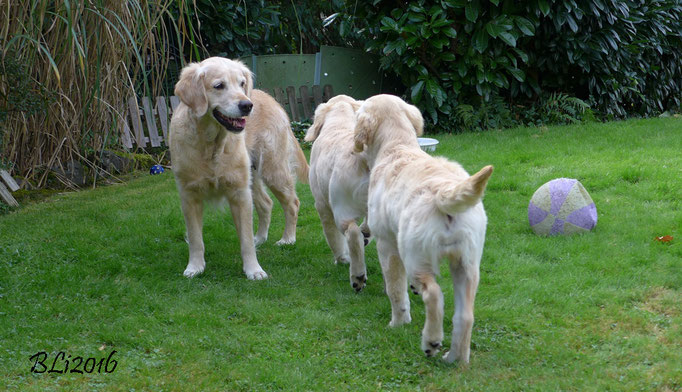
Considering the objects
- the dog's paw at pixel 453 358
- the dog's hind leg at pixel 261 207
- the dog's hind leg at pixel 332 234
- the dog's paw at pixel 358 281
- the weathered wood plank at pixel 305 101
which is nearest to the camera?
the dog's paw at pixel 453 358

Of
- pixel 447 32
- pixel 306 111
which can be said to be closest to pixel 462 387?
pixel 447 32

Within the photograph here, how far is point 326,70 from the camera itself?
42.0ft

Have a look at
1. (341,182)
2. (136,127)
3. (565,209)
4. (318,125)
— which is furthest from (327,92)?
(341,182)

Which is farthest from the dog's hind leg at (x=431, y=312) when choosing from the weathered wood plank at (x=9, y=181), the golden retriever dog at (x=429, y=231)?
the weathered wood plank at (x=9, y=181)

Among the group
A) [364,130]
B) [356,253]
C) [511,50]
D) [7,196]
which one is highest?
[364,130]

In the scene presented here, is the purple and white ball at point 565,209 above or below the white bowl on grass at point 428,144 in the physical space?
above

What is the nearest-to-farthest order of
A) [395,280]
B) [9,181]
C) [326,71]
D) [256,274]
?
[395,280], [256,274], [9,181], [326,71]

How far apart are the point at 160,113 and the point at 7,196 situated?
12.1 feet

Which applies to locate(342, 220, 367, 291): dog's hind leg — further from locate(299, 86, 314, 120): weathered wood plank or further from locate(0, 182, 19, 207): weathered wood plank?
locate(299, 86, 314, 120): weathered wood plank

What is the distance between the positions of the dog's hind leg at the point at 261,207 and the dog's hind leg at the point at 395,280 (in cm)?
250

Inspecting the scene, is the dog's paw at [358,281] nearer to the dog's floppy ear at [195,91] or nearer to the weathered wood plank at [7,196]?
the dog's floppy ear at [195,91]

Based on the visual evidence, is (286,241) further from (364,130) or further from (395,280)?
(395,280)

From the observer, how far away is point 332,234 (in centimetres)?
548

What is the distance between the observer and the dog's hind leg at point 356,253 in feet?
15.6
